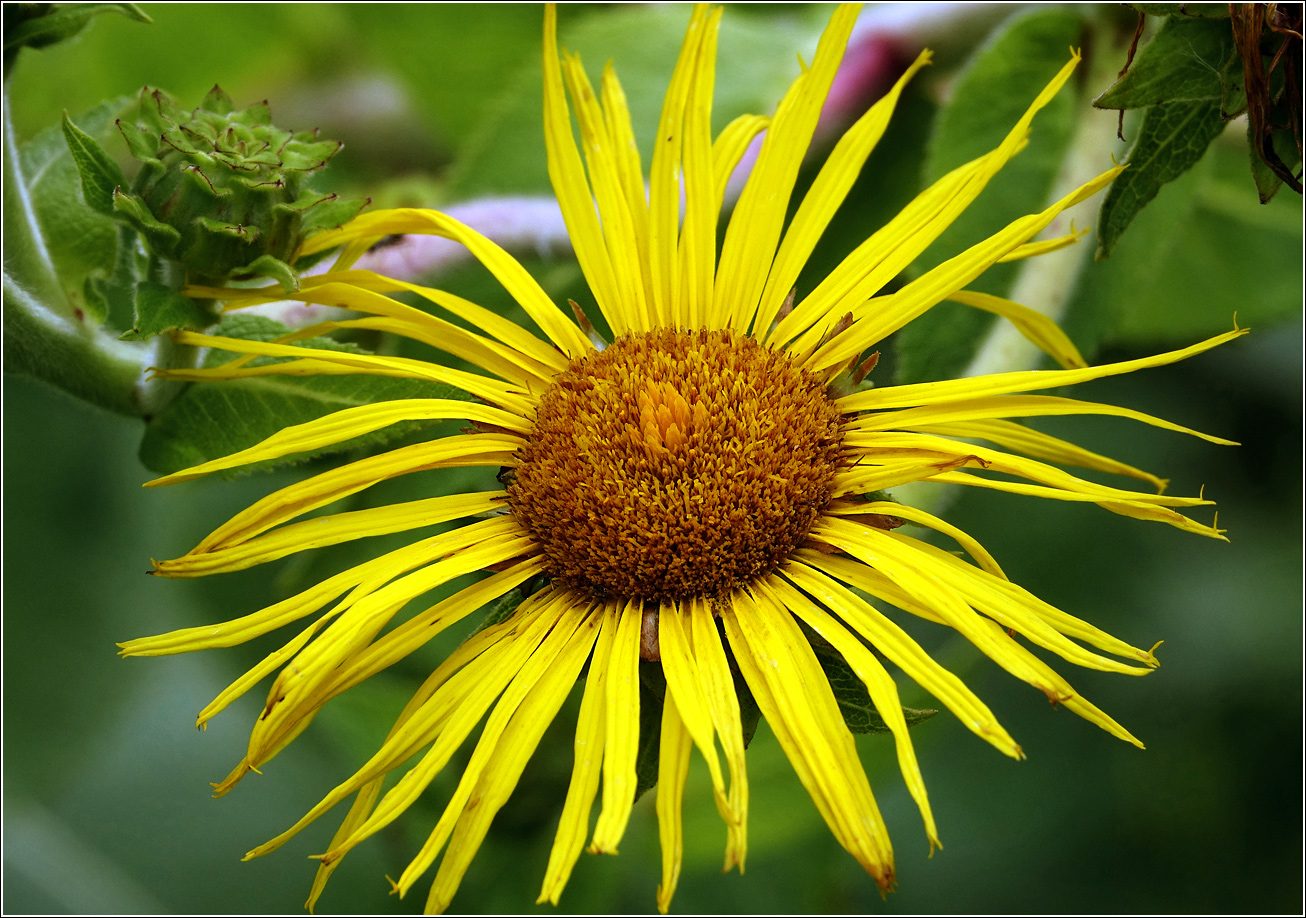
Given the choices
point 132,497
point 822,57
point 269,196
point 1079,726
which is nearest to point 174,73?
point 132,497

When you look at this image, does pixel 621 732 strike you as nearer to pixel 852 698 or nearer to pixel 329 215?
pixel 852 698

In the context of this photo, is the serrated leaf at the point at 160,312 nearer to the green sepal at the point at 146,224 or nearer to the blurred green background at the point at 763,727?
the green sepal at the point at 146,224

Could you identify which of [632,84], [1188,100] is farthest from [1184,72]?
[632,84]

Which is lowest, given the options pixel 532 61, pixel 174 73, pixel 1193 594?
pixel 1193 594

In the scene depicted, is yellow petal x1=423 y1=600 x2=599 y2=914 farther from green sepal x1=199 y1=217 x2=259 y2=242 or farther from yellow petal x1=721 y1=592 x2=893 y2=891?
green sepal x1=199 y1=217 x2=259 y2=242

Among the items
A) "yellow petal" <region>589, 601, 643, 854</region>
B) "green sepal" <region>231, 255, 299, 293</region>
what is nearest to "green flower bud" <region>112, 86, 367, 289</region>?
"green sepal" <region>231, 255, 299, 293</region>

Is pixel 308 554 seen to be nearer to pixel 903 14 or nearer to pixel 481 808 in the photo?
pixel 481 808

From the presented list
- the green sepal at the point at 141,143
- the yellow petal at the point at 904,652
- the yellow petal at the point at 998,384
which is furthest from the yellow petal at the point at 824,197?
the green sepal at the point at 141,143

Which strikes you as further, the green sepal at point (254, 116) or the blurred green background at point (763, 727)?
the blurred green background at point (763, 727)
